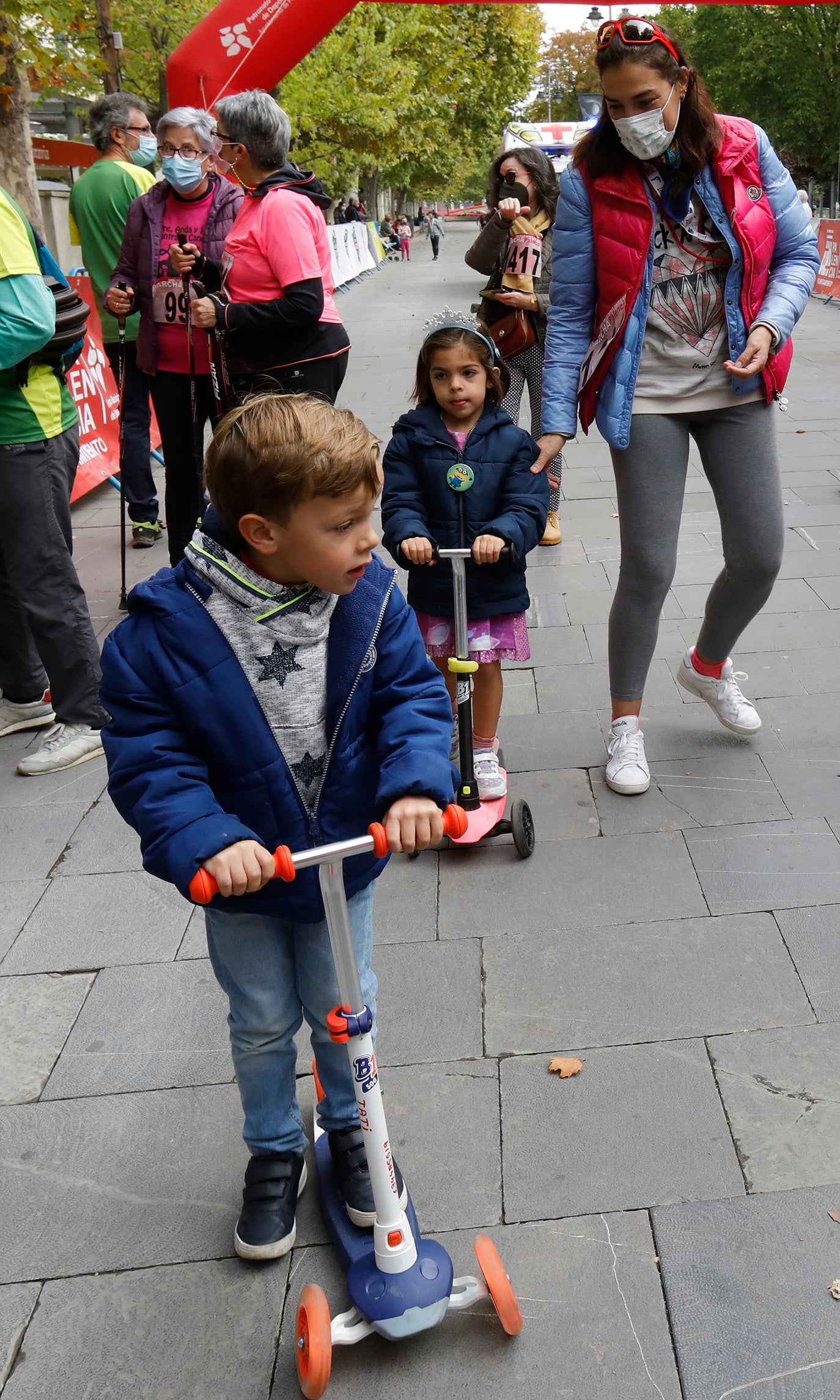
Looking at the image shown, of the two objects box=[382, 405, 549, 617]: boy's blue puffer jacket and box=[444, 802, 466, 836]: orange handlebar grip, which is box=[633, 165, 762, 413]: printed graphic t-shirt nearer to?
box=[382, 405, 549, 617]: boy's blue puffer jacket

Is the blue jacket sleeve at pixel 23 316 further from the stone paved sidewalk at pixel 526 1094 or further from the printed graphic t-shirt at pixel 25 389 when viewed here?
the stone paved sidewalk at pixel 526 1094

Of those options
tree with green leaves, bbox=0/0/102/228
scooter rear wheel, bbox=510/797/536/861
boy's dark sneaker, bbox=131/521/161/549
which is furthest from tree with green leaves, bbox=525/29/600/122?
scooter rear wheel, bbox=510/797/536/861

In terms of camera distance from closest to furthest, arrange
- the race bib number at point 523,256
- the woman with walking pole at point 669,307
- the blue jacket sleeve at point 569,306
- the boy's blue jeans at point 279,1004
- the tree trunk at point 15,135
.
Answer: the boy's blue jeans at point 279,1004 < the woman with walking pole at point 669,307 < the blue jacket sleeve at point 569,306 < the race bib number at point 523,256 < the tree trunk at point 15,135

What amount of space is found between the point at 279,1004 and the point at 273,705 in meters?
0.60

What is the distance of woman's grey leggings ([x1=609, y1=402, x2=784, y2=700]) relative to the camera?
3.41 meters

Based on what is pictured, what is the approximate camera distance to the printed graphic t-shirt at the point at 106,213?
19.8 feet

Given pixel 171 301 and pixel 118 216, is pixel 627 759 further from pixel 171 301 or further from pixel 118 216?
pixel 118 216

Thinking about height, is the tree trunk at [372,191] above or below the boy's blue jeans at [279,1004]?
below

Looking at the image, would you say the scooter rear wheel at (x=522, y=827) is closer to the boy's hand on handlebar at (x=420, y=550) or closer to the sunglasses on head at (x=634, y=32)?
the boy's hand on handlebar at (x=420, y=550)

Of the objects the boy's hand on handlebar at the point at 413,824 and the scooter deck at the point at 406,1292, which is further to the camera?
the scooter deck at the point at 406,1292

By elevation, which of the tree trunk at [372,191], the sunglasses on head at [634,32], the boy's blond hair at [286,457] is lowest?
the tree trunk at [372,191]

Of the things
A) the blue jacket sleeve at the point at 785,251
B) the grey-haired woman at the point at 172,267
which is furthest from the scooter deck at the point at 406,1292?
the grey-haired woman at the point at 172,267

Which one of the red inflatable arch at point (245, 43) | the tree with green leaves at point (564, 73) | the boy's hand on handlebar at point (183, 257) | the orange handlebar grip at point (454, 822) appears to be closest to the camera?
the orange handlebar grip at point (454, 822)

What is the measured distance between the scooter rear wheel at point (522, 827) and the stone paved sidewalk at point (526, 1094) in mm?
55
